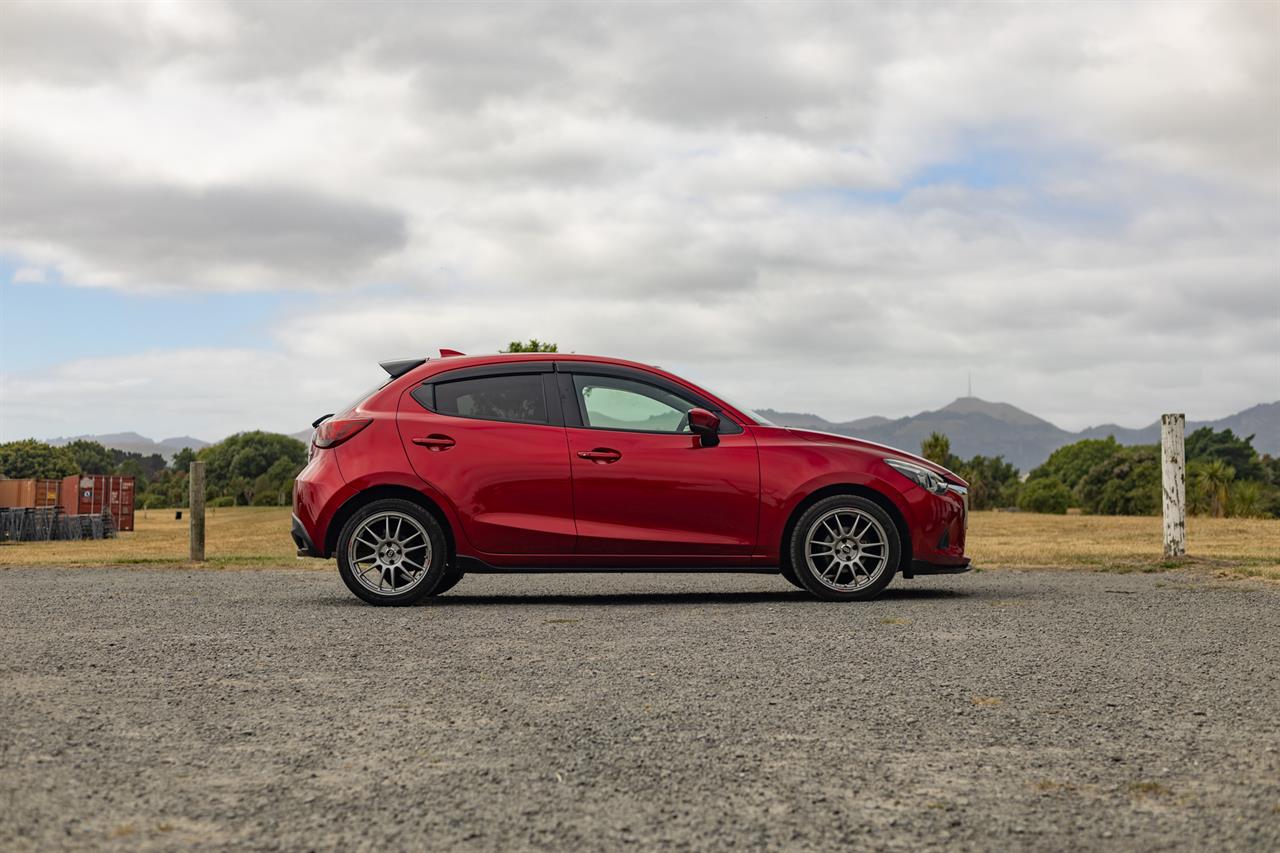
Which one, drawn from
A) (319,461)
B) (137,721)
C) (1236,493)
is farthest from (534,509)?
(1236,493)

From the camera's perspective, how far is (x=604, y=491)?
9.24m

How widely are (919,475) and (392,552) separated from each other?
3790 millimetres

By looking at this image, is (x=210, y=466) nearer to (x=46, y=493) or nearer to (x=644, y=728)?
(x=46, y=493)

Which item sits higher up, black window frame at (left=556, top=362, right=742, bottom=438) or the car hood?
black window frame at (left=556, top=362, right=742, bottom=438)

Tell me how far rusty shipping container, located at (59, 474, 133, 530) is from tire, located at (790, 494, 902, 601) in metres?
53.0

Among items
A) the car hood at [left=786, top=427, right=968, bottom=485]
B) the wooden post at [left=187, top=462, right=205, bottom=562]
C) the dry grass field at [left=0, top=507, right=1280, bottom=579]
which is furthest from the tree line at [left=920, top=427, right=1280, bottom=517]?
the car hood at [left=786, top=427, right=968, bottom=485]

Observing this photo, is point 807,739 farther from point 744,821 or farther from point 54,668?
point 54,668

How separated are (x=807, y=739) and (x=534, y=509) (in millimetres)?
4800

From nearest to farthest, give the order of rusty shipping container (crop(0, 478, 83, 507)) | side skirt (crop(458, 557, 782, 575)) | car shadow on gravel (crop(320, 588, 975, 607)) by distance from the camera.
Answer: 1. side skirt (crop(458, 557, 782, 575))
2. car shadow on gravel (crop(320, 588, 975, 607))
3. rusty shipping container (crop(0, 478, 83, 507))

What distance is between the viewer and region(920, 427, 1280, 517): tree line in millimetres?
28281

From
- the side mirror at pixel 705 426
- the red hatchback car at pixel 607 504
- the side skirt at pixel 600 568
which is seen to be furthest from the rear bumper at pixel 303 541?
the side mirror at pixel 705 426

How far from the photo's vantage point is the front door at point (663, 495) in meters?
9.20

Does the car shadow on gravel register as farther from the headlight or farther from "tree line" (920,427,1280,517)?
"tree line" (920,427,1280,517)

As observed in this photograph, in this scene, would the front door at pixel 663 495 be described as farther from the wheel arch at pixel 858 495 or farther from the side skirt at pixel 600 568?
the wheel arch at pixel 858 495
